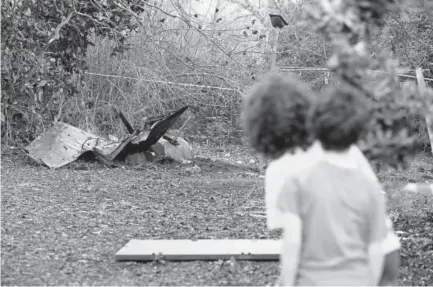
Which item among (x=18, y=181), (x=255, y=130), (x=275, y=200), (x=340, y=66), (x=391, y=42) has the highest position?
(x=391, y=42)

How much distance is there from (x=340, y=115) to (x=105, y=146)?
1106 centimetres

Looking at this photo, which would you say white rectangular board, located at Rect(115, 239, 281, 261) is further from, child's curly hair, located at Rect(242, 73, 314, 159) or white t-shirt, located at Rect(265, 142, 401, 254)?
child's curly hair, located at Rect(242, 73, 314, 159)

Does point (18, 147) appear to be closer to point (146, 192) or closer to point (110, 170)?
point (110, 170)

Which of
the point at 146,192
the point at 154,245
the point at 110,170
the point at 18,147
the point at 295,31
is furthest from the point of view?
the point at 295,31

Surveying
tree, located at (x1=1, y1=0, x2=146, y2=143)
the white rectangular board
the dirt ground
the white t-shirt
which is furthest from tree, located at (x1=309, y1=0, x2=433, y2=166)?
tree, located at (x1=1, y1=0, x2=146, y2=143)

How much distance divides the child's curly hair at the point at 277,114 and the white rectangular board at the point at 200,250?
3.15m

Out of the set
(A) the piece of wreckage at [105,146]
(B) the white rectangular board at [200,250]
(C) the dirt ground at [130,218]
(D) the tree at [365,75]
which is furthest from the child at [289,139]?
(A) the piece of wreckage at [105,146]

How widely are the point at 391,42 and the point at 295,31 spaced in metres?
4.95

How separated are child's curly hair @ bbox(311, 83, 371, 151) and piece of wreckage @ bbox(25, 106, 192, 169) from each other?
984 cm

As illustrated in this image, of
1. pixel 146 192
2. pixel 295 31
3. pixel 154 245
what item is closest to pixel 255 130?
pixel 154 245

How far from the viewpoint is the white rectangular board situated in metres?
5.67

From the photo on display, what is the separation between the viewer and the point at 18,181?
408 inches

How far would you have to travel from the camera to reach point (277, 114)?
8.32ft

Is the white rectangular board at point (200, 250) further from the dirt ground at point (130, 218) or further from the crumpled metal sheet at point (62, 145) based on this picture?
the crumpled metal sheet at point (62, 145)
